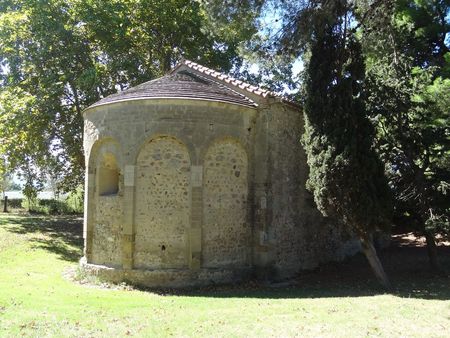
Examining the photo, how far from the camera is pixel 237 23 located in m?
13.2

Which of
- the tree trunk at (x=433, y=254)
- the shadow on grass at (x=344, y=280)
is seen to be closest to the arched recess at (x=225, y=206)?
the shadow on grass at (x=344, y=280)

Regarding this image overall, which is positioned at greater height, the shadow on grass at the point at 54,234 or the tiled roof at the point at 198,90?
the tiled roof at the point at 198,90

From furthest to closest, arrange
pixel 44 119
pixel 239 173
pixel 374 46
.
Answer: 1. pixel 44 119
2. pixel 374 46
3. pixel 239 173

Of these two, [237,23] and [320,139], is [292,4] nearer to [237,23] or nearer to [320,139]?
[237,23]

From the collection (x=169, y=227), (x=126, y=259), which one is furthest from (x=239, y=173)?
(x=126, y=259)

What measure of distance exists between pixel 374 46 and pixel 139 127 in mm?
8181

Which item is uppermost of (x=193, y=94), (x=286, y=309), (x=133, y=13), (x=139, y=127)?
(x=133, y=13)

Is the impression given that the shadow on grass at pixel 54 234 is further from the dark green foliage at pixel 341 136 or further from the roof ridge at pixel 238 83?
the dark green foliage at pixel 341 136

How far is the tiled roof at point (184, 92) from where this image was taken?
12484 mm

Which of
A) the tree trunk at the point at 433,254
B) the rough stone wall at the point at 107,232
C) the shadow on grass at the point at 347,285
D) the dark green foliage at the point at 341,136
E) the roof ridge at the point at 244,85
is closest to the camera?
the dark green foliage at the point at 341,136

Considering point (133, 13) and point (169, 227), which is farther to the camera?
point (133, 13)

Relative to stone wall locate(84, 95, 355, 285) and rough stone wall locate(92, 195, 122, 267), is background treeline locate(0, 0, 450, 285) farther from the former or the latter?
rough stone wall locate(92, 195, 122, 267)

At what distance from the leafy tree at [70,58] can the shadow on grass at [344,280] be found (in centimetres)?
465

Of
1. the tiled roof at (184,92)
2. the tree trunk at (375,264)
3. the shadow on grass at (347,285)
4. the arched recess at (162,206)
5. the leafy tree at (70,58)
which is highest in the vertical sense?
the leafy tree at (70,58)
